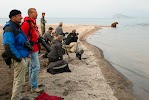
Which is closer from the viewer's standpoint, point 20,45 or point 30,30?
point 20,45

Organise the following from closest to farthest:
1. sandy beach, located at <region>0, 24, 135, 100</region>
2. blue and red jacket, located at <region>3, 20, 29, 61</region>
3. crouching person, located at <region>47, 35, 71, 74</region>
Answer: blue and red jacket, located at <region>3, 20, 29, 61</region>
sandy beach, located at <region>0, 24, 135, 100</region>
crouching person, located at <region>47, 35, 71, 74</region>

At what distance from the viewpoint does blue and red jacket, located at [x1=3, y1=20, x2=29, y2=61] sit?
14.4ft

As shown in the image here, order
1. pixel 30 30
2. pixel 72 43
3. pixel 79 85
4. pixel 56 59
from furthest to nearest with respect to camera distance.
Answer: pixel 72 43
pixel 56 59
pixel 79 85
pixel 30 30

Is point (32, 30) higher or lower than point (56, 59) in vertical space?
higher

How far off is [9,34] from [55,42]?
12.1 feet

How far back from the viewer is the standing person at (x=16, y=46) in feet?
14.4

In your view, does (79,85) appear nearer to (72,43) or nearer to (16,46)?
(16,46)

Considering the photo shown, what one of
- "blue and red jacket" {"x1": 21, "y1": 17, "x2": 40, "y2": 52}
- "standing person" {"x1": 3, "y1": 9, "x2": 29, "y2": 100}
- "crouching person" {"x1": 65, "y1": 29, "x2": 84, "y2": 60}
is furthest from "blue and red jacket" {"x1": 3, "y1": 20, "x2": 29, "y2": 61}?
"crouching person" {"x1": 65, "y1": 29, "x2": 84, "y2": 60}

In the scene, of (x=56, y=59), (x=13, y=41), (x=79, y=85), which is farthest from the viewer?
(x=56, y=59)

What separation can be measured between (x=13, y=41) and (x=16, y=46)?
0.71 ft

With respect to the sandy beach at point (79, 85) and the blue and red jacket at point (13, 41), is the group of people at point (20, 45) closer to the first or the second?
the blue and red jacket at point (13, 41)

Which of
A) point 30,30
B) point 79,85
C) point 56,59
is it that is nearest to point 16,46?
point 30,30

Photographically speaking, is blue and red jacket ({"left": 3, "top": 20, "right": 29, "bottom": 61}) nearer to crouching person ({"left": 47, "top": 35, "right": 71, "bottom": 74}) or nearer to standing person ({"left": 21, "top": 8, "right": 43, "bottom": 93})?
standing person ({"left": 21, "top": 8, "right": 43, "bottom": 93})

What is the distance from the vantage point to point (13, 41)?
4422mm
